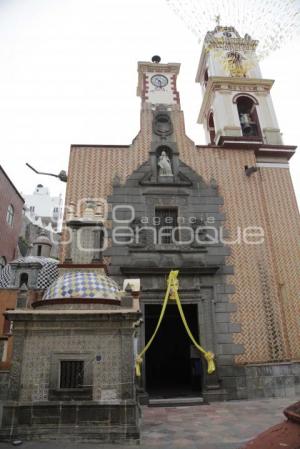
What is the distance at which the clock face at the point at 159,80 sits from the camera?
61.0ft

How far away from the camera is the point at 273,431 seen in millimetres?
2754

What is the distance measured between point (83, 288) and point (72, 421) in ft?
10.8

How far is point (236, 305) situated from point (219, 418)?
504 centimetres

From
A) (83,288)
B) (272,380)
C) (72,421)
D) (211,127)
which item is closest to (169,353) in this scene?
(272,380)

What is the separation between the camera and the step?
444 inches

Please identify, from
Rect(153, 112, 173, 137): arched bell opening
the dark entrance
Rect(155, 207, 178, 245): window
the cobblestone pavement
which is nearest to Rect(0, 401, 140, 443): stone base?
the cobblestone pavement

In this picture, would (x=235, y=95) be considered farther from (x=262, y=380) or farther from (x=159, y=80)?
(x=262, y=380)

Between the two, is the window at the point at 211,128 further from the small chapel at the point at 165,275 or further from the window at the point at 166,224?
the window at the point at 166,224

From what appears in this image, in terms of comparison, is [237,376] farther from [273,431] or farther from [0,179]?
[0,179]

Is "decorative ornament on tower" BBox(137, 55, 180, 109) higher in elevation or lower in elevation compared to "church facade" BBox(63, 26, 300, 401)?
higher

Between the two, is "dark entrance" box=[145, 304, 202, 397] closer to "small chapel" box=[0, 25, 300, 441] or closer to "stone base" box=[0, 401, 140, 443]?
"small chapel" box=[0, 25, 300, 441]

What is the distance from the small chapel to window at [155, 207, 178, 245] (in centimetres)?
5

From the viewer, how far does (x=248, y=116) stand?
1905 cm

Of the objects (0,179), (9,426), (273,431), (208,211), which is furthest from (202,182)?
(0,179)
